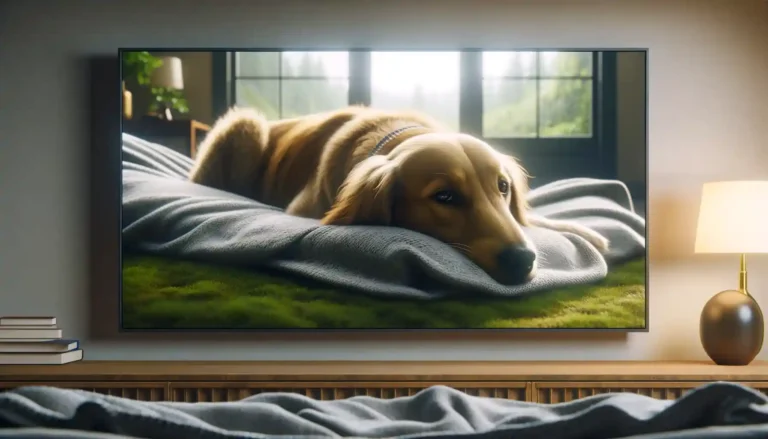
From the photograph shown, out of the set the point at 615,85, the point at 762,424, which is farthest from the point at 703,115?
the point at 762,424

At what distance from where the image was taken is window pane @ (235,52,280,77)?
3504 millimetres

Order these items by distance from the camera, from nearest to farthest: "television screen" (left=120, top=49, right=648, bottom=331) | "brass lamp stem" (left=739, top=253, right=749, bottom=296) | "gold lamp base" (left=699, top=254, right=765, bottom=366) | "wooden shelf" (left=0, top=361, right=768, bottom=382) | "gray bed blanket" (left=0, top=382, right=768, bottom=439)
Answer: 1. "gray bed blanket" (left=0, top=382, right=768, bottom=439)
2. "wooden shelf" (left=0, top=361, right=768, bottom=382)
3. "gold lamp base" (left=699, top=254, right=765, bottom=366)
4. "brass lamp stem" (left=739, top=253, right=749, bottom=296)
5. "television screen" (left=120, top=49, right=648, bottom=331)

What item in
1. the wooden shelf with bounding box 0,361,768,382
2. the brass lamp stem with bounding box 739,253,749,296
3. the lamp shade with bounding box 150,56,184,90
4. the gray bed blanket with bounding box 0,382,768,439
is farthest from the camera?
the lamp shade with bounding box 150,56,184,90

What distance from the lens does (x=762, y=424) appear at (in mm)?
920

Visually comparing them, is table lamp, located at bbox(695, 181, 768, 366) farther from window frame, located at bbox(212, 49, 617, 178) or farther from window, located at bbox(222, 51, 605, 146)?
window, located at bbox(222, 51, 605, 146)

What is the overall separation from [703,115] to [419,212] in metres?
1.30

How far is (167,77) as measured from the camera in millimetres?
3506

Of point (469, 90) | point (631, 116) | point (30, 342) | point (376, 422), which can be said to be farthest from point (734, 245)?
point (30, 342)

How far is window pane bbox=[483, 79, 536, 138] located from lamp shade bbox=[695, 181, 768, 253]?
2.54 feet

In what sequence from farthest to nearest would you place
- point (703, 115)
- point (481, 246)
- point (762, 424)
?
point (703, 115), point (481, 246), point (762, 424)

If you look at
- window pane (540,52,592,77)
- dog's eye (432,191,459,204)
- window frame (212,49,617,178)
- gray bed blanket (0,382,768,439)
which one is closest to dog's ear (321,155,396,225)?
dog's eye (432,191,459,204)

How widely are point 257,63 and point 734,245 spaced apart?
201 centimetres

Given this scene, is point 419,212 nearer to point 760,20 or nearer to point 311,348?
point 311,348

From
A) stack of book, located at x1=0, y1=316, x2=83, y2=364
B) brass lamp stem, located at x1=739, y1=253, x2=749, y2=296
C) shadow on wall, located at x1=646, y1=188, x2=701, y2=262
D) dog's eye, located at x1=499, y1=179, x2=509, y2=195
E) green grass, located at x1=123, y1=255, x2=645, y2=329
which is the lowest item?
stack of book, located at x1=0, y1=316, x2=83, y2=364
